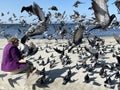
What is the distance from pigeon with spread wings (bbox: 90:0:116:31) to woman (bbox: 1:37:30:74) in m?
3.05

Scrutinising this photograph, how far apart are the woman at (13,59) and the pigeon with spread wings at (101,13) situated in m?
3.05

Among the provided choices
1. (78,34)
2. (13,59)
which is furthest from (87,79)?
(13,59)

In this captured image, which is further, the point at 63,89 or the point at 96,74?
the point at 96,74

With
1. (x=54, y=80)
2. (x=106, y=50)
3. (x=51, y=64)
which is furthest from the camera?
(x=106, y=50)

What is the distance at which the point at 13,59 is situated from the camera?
10.5 m

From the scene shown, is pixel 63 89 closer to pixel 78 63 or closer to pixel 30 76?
pixel 30 76

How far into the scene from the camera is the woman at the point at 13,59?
10.5 meters

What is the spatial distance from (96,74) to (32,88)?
6.43 ft

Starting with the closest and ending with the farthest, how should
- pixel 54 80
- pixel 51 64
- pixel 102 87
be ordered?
1. pixel 102 87
2. pixel 54 80
3. pixel 51 64

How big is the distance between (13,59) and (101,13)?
11.6 ft

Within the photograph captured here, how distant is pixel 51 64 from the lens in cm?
1202

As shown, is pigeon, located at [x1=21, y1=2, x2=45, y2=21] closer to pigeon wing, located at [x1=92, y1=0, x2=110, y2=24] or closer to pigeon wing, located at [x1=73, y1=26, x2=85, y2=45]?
pigeon wing, located at [x1=73, y1=26, x2=85, y2=45]

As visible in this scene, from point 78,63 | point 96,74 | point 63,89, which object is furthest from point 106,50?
point 63,89

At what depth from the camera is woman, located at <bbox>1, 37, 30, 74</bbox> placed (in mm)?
10461
